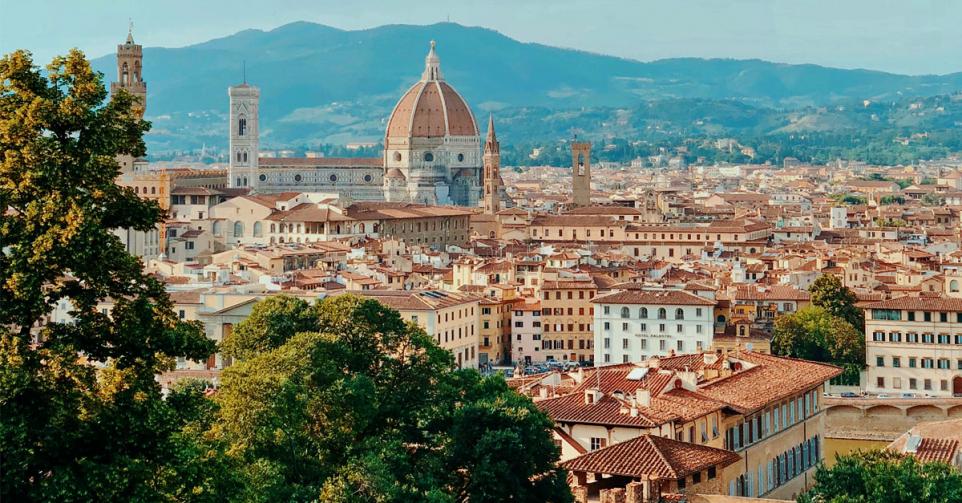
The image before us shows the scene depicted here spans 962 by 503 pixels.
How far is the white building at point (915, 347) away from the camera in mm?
51750

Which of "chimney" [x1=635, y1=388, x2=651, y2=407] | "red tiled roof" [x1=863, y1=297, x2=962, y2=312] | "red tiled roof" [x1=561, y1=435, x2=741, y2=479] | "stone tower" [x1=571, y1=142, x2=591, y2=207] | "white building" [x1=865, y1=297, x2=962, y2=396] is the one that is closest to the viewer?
"red tiled roof" [x1=561, y1=435, x2=741, y2=479]

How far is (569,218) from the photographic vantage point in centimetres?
10369

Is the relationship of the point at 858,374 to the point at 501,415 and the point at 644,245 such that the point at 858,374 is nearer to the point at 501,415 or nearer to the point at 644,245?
the point at 501,415

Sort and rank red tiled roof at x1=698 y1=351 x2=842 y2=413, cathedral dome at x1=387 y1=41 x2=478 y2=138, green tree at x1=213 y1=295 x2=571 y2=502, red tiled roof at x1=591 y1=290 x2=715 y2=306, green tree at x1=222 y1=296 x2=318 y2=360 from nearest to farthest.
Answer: green tree at x1=213 y1=295 x2=571 y2=502, green tree at x1=222 y1=296 x2=318 y2=360, red tiled roof at x1=698 y1=351 x2=842 y2=413, red tiled roof at x1=591 y1=290 x2=715 y2=306, cathedral dome at x1=387 y1=41 x2=478 y2=138

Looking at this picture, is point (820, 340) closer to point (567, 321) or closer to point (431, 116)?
point (567, 321)

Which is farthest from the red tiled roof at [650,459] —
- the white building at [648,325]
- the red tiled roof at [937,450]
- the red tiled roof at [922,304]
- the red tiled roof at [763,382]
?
the white building at [648,325]

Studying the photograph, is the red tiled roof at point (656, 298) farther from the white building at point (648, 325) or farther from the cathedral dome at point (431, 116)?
the cathedral dome at point (431, 116)

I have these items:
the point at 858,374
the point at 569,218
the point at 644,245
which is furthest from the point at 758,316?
the point at 569,218

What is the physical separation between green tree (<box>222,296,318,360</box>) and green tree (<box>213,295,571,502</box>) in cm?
44

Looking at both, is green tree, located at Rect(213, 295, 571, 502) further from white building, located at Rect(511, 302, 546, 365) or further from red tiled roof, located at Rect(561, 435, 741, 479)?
white building, located at Rect(511, 302, 546, 365)

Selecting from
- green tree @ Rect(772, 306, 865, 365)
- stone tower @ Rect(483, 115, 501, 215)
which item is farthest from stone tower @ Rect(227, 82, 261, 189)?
green tree @ Rect(772, 306, 865, 365)

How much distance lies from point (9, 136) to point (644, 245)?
8218 cm

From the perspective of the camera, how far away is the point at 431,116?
14675 cm

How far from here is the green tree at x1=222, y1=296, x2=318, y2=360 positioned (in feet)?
89.7
